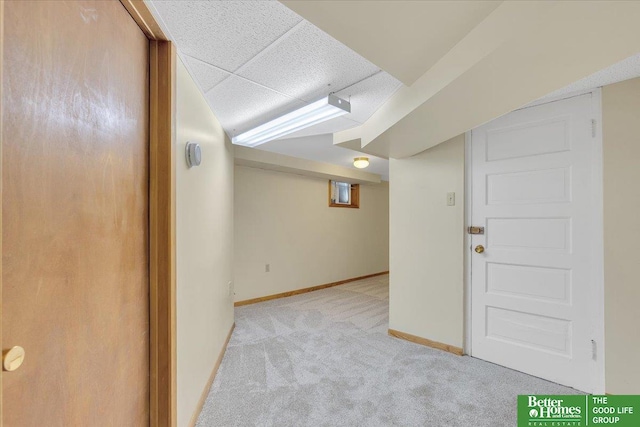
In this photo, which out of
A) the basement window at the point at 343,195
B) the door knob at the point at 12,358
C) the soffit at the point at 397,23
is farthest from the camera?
the basement window at the point at 343,195

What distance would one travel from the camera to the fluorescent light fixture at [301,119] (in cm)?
181

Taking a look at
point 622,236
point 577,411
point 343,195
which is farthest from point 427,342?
point 343,195

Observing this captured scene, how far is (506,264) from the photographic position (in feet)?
7.41

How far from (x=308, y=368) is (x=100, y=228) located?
1.92 metres

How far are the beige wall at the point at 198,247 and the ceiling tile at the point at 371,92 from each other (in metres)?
0.96

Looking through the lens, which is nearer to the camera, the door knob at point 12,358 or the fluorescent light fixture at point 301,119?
the door knob at point 12,358

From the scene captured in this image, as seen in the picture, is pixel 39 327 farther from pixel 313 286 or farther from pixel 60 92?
pixel 313 286

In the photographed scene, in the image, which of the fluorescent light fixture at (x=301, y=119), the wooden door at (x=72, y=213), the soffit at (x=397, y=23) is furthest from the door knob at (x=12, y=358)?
the fluorescent light fixture at (x=301, y=119)

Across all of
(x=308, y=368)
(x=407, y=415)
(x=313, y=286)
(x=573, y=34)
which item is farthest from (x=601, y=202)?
(x=313, y=286)

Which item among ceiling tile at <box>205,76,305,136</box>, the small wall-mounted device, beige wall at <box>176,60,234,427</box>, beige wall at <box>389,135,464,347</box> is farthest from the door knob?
beige wall at <box>389,135,464,347</box>

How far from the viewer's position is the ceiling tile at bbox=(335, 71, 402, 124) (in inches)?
65.8

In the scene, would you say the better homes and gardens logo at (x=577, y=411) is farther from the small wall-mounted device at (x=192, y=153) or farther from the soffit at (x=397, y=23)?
the small wall-mounted device at (x=192, y=153)

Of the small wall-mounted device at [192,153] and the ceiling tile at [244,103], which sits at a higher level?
the ceiling tile at [244,103]

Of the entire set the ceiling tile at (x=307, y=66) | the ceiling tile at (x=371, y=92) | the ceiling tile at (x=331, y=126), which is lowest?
the ceiling tile at (x=307, y=66)
